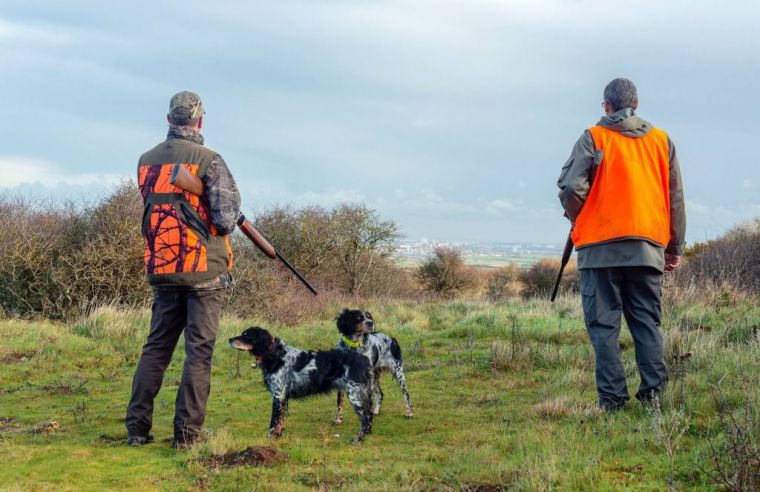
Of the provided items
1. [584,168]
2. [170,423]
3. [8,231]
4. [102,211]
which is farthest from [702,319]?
[8,231]

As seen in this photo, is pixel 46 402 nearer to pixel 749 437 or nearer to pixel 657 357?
pixel 657 357

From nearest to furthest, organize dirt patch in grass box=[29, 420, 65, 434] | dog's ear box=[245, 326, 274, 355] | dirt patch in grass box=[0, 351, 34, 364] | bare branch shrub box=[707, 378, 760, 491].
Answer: bare branch shrub box=[707, 378, 760, 491] → dirt patch in grass box=[29, 420, 65, 434] → dog's ear box=[245, 326, 274, 355] → dirt patch in grass box=[0, 351, 34, 364]

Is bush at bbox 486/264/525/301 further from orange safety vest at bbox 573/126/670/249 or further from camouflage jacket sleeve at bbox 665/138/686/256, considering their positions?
orange safety vest at bbox 573/126/670/249

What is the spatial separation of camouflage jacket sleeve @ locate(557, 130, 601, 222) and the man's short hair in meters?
0.35

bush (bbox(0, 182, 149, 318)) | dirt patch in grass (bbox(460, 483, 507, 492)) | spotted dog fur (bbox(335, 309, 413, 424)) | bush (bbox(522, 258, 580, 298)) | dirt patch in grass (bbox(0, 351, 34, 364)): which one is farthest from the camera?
bush (bbox(522, 258, 580, 298))

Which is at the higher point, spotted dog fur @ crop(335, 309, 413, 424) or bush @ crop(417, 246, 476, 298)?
bush @ crop(417, 246, 476, 298)

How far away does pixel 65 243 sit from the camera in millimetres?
14039

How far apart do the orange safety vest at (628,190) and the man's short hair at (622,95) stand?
0.25 m

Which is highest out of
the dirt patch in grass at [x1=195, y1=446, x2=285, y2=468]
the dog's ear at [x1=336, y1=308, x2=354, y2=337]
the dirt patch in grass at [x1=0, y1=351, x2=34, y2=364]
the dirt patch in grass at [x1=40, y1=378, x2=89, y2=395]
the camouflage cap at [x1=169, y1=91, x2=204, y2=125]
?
the camouflage cap at [x1=169, y1=91, x2=204, y2=125]

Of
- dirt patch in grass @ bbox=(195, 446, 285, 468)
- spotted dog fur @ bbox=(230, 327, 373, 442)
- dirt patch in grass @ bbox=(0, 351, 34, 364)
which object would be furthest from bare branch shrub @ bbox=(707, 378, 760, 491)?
dirt patch in grass @ bbox=(0, 351, 34, 364)

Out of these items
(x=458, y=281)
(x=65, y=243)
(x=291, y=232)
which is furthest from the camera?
(x=458, y=281)

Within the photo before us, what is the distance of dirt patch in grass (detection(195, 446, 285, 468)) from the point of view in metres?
4.55

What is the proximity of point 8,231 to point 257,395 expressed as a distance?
375 inches

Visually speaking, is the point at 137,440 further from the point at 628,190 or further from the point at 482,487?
the point at 628,190
